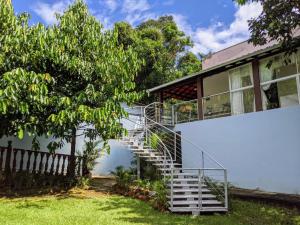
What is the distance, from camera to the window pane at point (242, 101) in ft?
40.4

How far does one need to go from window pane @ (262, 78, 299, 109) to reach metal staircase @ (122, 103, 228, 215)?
3.24m

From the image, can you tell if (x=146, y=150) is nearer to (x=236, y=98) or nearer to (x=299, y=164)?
(x=236, y=98)

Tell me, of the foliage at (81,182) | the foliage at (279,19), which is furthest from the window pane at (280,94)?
the foliage at (81,182)

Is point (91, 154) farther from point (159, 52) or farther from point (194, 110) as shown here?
point (159, 52)

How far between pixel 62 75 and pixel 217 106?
737 centimetres

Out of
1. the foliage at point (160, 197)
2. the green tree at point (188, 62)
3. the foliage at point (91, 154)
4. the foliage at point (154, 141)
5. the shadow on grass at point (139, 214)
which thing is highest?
the green tree at point (188, 62)

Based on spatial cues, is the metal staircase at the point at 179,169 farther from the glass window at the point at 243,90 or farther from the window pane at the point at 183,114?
the glass window at the point at 243,90

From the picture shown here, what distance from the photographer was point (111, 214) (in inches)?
301

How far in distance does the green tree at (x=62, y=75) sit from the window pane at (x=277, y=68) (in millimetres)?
5397

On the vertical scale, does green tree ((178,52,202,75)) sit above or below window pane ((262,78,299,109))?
above

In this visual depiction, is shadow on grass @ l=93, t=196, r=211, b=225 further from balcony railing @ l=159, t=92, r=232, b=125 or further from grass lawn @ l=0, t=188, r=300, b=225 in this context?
balcony railing @ l=159, t=92, r=232, b=125

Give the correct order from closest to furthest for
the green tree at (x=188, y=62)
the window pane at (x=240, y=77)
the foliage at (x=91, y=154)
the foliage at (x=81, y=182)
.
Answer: the foliage at (x=81, y=182) < the window pane at (x=240, y=77) < the foliage at (x=91, y=154) < the green tree at (x=188, y=62)

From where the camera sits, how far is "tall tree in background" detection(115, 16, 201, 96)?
83.9 feet

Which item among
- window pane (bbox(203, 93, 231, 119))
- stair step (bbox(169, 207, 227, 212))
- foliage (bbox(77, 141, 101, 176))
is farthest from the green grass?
window pane (bbox(203, 93, 231, 119))
